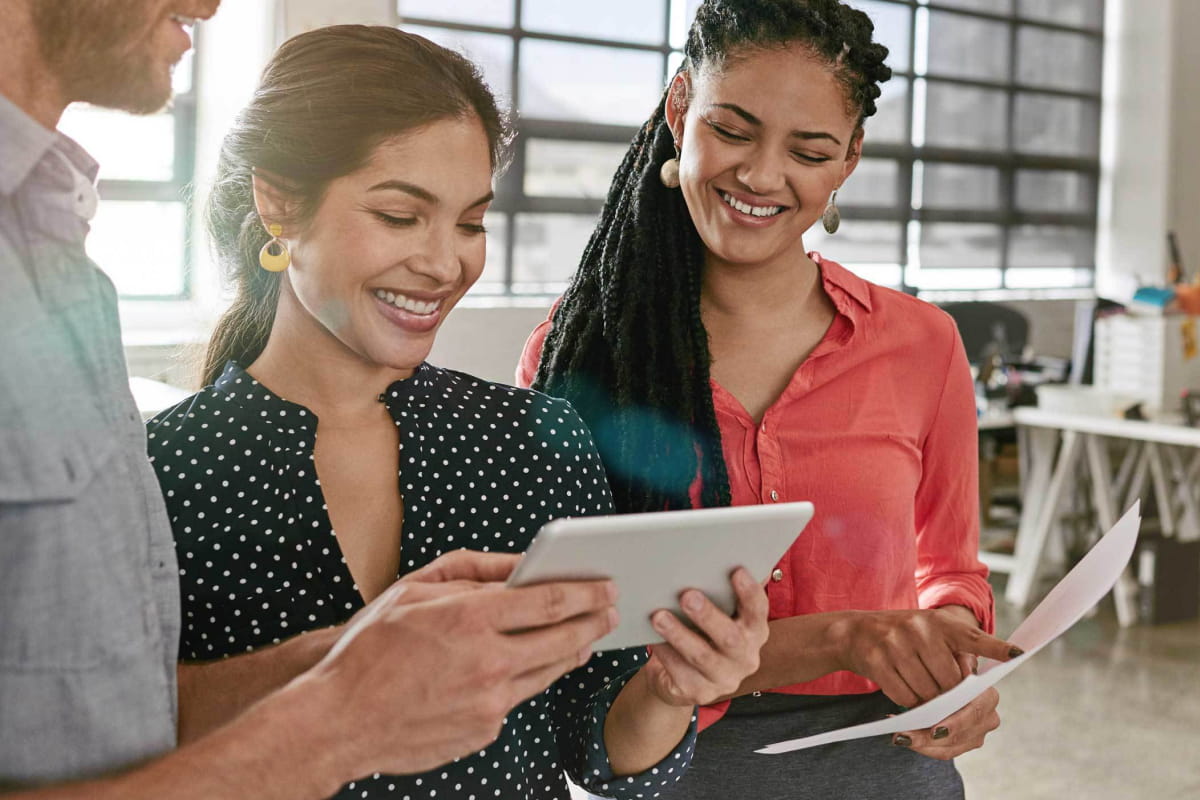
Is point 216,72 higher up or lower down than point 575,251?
higher up

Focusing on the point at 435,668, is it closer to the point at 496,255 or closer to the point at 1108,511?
the point at 1108,511

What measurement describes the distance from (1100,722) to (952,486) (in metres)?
2.67

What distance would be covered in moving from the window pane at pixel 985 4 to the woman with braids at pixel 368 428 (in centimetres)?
782

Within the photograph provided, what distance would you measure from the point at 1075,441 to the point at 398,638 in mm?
4584

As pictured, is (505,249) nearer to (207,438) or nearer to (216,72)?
(216,72)

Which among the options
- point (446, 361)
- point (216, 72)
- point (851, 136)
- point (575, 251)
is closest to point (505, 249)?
point (575, 251)

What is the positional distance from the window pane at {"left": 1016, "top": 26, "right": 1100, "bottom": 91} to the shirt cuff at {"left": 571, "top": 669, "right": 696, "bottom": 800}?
8.49 m

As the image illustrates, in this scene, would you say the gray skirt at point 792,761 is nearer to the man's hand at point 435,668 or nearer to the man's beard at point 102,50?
the man's hand at point 435,668

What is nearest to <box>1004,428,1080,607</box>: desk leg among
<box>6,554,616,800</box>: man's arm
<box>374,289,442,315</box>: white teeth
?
<box>374,289,442,315</box>: white teeth

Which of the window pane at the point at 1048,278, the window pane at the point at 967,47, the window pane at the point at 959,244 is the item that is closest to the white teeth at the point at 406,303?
the window pane at the point at 959,244

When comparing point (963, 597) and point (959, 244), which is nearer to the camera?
point (963, 597)

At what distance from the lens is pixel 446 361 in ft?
19.7

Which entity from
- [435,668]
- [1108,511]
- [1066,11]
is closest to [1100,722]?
[1108,511]

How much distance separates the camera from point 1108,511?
490cm
